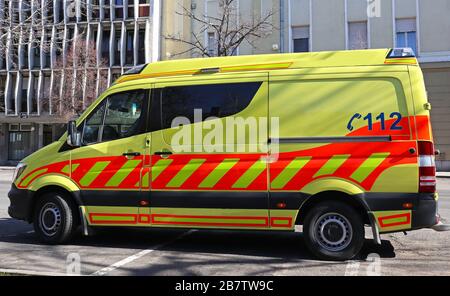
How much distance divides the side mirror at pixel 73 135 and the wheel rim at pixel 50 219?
3.40 ft

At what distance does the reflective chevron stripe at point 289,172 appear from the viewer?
5758mm

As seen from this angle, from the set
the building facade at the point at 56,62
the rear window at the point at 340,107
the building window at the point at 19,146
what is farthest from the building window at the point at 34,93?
the rear window at the point at 340,107

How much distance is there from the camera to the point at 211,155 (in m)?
6.12

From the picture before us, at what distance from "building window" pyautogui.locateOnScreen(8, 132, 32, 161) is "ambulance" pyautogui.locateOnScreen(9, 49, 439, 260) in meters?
32.7

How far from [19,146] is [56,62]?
29.0 ft

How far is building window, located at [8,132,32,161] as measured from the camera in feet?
120

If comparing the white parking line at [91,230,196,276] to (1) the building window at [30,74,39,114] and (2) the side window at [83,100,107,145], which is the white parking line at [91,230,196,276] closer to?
(2) the side window at [83,100,107,145]

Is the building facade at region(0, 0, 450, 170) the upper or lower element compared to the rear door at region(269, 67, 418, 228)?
upper

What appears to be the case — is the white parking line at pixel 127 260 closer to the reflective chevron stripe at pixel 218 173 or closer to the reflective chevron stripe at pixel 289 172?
the reflective chevron stripe at pixel 218 173

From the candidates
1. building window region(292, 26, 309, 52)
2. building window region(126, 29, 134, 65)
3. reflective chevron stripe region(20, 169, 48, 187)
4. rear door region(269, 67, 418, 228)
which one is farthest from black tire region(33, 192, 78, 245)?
building window region(126, 29, 134, 65)

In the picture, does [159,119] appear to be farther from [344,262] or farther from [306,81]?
[344,262]

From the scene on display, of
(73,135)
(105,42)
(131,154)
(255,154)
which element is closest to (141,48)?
(105,42)
